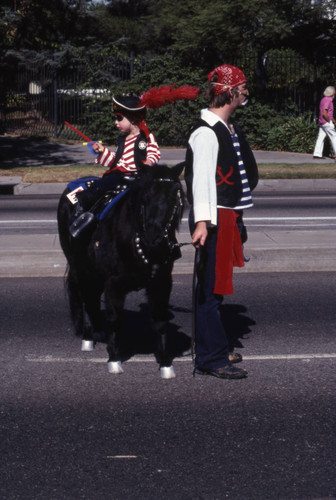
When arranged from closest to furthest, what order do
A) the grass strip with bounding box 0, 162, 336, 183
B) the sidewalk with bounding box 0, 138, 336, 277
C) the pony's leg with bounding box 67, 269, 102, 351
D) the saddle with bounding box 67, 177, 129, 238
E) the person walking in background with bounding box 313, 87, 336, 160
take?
the saddle with bounding box 67, 177, 129, 238 → the pony's leg with bounding box 67, 269, 102, 351 → the sidewalk with bounding box 0, 138, 336, 277 → the grass strip with bounding box 0, 162, 336, 183 → the person walking in background with bounding box 313, 87, 336, 160

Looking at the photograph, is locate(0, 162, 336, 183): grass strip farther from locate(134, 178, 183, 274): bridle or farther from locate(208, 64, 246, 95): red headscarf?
locate(134, 178, 183, 274): bridle

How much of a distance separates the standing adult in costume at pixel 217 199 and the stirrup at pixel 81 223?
786 millimetres

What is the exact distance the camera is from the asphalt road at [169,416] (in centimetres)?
401

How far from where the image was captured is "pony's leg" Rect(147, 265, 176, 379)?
5441 mm

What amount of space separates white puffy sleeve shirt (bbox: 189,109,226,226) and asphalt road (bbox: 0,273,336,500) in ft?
4.05

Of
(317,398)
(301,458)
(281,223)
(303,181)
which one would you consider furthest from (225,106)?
(303,181)

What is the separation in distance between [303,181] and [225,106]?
1320cm

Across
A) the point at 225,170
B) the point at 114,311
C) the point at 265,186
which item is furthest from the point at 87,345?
the point at 265,186

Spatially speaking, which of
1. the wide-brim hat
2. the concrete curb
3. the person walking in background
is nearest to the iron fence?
the person walking in background

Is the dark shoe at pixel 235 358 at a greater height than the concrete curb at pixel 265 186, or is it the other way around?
the dark shoe at pixel 235 358

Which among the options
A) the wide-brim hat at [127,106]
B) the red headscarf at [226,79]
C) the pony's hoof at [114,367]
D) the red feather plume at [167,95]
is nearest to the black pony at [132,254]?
the pony's hoof at [114,367]

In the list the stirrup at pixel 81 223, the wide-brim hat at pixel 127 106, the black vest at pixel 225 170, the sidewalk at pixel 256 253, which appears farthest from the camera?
the sidewalk at pixel 256 253

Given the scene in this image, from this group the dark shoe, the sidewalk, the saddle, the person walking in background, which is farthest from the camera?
the person walking in background

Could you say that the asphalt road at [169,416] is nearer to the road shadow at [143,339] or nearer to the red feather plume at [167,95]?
the road shadow at [143,339]
